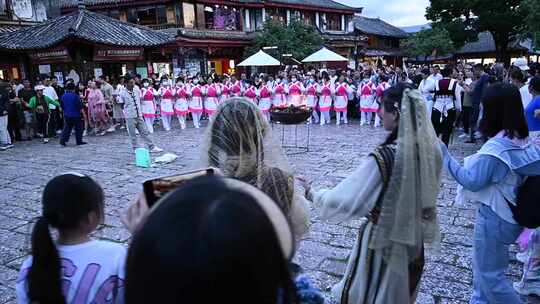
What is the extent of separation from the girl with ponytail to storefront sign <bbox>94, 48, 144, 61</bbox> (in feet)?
46.5

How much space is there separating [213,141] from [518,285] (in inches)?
108

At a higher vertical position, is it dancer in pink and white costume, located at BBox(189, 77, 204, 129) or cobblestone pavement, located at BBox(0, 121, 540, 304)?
dancer in pink and white costume, located at BBox(189, 77, 204, 129)

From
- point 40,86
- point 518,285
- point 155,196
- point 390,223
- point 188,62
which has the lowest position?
point 518,285

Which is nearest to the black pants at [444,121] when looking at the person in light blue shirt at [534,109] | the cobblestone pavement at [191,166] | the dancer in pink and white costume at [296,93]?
the cobblestone pavement at [191,166]

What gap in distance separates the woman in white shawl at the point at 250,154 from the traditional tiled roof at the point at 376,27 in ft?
123

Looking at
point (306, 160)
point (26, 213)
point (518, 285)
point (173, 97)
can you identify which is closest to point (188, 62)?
point (173, 97)

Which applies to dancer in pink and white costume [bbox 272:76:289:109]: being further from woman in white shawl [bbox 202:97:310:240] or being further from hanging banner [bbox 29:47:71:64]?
woman in white shawl [bbox 202:97:310:240]

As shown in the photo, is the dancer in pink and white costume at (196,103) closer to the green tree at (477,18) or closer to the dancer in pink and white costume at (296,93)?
the dancer in pink and white costume at (296,93)

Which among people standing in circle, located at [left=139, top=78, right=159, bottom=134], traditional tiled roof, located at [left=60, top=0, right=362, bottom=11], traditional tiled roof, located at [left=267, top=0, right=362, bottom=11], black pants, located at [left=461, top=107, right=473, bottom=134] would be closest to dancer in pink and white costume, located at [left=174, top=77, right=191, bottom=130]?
people standing in circle, located at [left=139, top=78, right=159, bottom=134]

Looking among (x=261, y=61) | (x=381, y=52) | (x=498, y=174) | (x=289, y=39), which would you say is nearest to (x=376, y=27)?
(x=381, y=52)

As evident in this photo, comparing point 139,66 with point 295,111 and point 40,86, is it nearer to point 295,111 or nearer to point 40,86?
point 40,86

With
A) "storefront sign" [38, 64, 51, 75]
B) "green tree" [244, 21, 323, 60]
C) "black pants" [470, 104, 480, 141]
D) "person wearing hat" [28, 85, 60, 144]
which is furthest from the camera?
"green tree" [244, 21, 323, 60]

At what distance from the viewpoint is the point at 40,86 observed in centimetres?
1185

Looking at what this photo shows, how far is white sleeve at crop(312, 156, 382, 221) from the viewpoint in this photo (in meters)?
2.10
